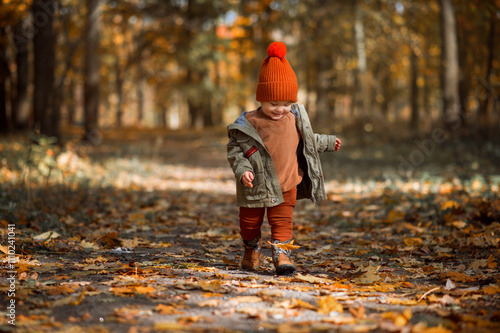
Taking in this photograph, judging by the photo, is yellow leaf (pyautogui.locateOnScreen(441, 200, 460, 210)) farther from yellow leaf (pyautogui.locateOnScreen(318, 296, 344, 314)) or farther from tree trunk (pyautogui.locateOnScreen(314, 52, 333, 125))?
tree trunk (pyautogui.locateOnScreen(314, 52, 333, 125))

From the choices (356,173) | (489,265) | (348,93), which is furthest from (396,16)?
(489,265)

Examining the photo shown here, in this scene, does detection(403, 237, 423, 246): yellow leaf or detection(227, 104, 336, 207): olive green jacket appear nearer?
detection(227, 104, 336, 207): olive green jacket

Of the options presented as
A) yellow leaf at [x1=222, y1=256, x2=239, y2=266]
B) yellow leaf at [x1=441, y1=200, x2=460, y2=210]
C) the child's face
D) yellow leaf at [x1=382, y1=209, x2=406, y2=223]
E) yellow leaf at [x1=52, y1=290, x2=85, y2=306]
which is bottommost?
yellow leaf at [x1=222, y1=256, x2=239, y2=266]

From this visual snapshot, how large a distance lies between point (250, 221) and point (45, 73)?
860 centimetres

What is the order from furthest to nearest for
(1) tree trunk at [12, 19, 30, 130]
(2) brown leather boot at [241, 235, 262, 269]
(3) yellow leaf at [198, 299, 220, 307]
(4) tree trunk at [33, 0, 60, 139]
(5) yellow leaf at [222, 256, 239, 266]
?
1. (1) tree trunk at [12, 19, 30, 130]
2. (4) tree trunk at [33, 0, 60, 139]
3. (5) yellow leaf at [222, 256, 239, 266]
4. (2) brown leather boot at [241, 235, 262, 269]
5. (3) yellow leaf at [198, 299, 220, 307]

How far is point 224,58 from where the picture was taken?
28656 mm

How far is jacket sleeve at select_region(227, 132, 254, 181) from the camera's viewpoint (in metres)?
3.86

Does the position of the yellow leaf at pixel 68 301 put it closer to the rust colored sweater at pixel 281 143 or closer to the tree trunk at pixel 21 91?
the rust colored sweater at pixel 281 143

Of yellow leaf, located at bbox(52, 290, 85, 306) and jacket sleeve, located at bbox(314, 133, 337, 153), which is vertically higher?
jacket sleeve, located at bbox(314, 133, 337, 153)

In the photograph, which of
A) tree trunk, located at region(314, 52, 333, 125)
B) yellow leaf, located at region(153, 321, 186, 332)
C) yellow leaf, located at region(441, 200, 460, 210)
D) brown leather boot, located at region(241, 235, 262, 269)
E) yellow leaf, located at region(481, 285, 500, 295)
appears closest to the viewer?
yellow leaf, located at region(153, 321, 186, 332)

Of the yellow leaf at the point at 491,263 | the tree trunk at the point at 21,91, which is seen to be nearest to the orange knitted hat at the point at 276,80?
the yellow leaf at the point at 491,263

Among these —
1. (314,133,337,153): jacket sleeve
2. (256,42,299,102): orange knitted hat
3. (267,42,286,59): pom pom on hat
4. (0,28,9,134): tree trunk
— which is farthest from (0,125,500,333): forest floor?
(0,28,9,134): tree trunk

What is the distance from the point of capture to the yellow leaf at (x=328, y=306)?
283 cm

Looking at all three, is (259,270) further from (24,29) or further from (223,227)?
(24,29)
